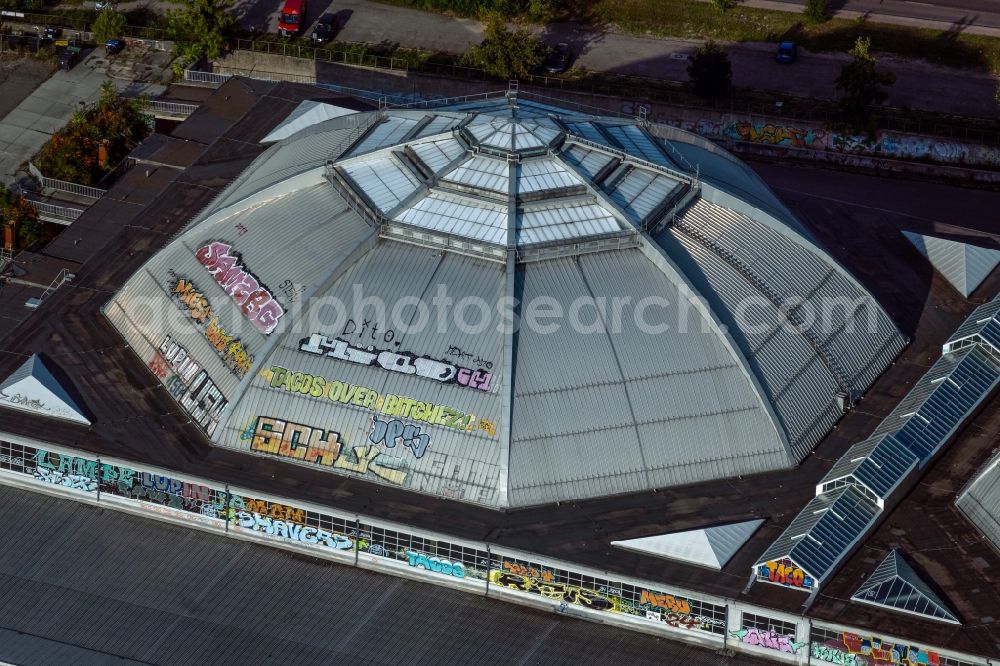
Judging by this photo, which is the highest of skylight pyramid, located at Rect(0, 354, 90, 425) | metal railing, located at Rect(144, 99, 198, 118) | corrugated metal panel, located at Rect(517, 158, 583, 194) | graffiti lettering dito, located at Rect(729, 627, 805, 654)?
corrugated metal panel, located at Rect(517, 158, 583, 194)

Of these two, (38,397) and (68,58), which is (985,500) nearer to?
(38,397)

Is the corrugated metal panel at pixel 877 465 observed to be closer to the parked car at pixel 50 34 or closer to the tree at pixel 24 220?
the tree at pixel 24 220

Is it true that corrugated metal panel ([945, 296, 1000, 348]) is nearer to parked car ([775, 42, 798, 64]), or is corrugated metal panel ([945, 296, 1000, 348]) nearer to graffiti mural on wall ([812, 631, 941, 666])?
graffiti mural on wall ([812, 631, 941, 666])

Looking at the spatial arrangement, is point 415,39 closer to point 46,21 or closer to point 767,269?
point 46,21

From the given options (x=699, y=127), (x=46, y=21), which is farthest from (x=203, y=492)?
(x=46, y=21)

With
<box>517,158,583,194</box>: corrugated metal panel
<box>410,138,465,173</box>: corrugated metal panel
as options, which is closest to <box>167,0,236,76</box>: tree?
<box>410,138,465,173</box>: corrugated metal panel

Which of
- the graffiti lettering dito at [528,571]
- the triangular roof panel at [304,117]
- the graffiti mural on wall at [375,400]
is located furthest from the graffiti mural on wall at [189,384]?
the triangular roof panel at [304,117]
